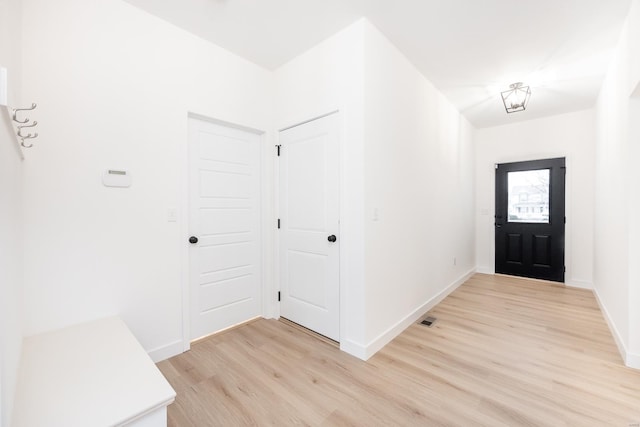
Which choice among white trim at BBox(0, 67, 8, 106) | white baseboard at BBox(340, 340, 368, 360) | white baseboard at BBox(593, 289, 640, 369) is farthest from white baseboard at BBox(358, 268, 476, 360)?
white trim at BBox(0, 67, 8, 106)

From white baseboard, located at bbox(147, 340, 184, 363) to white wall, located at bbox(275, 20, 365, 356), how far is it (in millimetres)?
1429

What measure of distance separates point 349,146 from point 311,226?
0.89 meters

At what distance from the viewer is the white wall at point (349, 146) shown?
235 centimetres

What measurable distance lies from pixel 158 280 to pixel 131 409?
4.33ft

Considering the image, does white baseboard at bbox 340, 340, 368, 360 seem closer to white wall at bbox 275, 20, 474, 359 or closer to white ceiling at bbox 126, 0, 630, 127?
Answer: white wall at bbox 275, 20, 474, 359

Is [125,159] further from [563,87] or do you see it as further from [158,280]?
[563,87]

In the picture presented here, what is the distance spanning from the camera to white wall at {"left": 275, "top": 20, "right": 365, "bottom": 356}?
2354 mm

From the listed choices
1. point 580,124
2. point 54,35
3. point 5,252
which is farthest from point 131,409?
point 580,124

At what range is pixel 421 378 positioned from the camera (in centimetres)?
206

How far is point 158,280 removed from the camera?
2295 mm

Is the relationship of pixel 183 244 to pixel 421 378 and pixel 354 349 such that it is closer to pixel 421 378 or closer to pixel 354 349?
pixel 354 349

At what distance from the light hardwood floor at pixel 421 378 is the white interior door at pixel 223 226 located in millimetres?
249

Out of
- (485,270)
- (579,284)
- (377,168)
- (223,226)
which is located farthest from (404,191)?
(579,284)

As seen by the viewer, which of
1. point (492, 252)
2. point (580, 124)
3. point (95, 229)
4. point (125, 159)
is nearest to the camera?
point (95, 229)
